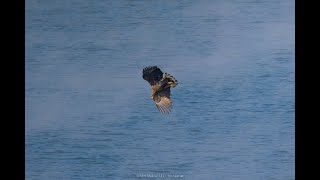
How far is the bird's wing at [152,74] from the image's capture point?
2.83 m

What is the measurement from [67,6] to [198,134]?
0.84 m

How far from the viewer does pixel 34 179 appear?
9.36 feet

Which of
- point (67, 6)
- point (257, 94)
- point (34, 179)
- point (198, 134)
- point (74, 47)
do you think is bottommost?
point (34, 179)

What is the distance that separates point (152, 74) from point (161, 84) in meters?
0.06

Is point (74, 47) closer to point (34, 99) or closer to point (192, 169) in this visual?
point (34, 99)

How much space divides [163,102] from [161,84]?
0.08m

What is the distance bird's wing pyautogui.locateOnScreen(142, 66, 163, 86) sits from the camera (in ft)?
9.29

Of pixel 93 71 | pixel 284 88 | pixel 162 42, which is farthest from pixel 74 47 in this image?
pixel 284 88

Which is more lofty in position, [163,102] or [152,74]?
[152,74]

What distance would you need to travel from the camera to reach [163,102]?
9.27ft

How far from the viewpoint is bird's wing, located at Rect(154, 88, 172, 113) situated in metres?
2.83

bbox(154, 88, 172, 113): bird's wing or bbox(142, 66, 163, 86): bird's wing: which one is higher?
bbox(142, 66, 163, 86): bird's wing

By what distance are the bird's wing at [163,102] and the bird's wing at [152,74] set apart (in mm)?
62

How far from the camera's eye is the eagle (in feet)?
9.29
